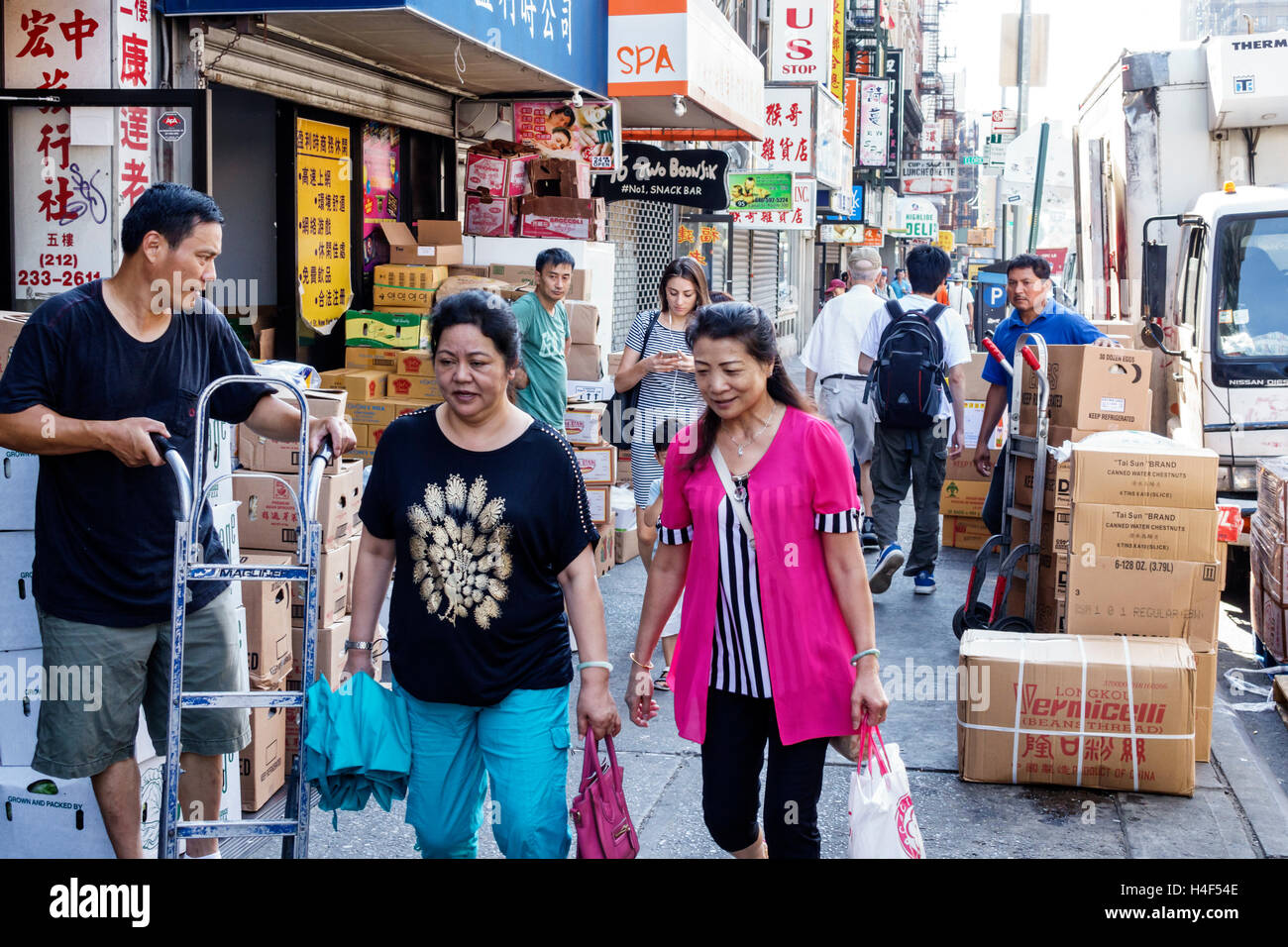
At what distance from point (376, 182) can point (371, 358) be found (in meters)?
1.70

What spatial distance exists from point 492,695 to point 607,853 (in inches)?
19.3

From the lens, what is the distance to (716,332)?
3549 millimetres

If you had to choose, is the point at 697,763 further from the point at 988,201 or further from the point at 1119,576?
the point at 988,201

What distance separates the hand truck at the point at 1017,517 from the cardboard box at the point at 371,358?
3.97 m

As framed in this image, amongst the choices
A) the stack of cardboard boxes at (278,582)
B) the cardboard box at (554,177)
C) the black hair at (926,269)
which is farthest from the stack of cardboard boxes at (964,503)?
the stack of cardboard boxes at (278,582)

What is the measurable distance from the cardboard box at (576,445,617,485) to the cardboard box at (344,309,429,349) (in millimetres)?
1442

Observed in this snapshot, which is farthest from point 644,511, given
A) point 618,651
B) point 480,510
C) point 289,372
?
point 480,510

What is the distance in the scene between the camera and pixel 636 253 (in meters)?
16.1

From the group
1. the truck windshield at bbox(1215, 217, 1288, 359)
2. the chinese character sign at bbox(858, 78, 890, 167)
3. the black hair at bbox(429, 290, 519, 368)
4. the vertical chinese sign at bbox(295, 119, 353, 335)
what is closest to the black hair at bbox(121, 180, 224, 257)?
the black hair at bbox(429, 290, 519, 368)

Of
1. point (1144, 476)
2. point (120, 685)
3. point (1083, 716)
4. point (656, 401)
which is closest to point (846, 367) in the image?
point (656, 401)

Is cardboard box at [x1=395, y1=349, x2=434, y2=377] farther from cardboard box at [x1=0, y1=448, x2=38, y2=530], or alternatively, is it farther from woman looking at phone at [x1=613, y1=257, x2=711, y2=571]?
cardboard box at [x1=0, y1=448, x2=38, y2=530]

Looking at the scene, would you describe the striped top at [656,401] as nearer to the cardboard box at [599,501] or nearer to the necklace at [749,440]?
the cardboard box at [599,501]

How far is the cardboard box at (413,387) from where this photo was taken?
28.9ft

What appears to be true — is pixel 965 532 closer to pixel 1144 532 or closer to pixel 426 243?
pixel 426 243
